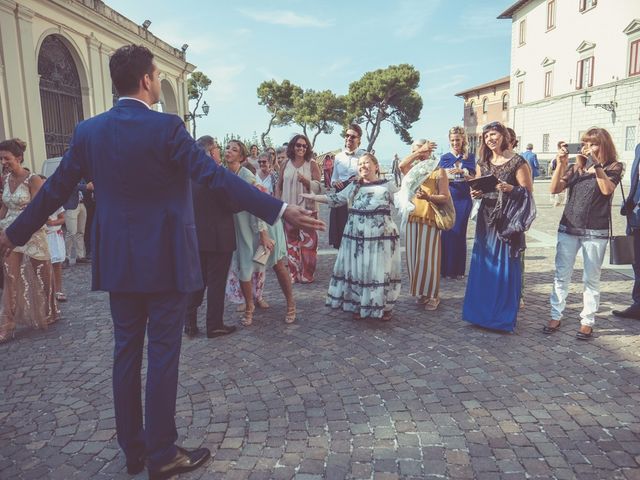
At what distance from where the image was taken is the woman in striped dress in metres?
5.60

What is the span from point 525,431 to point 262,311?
3407 millimetres

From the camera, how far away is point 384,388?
Result: 3672mm

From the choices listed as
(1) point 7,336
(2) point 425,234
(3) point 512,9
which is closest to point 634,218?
(2) point 425,234

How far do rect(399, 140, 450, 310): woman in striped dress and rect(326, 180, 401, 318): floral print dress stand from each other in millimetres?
519

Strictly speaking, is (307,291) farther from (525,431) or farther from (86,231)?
(86,231)

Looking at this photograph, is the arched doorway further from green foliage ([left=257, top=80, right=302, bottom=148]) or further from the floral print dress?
green foliage ([left=257, top=80, right=302, bottom=148])

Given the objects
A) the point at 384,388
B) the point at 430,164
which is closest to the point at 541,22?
the point at 430,164

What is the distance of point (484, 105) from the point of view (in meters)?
54.7

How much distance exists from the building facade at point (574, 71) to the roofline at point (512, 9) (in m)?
0.04

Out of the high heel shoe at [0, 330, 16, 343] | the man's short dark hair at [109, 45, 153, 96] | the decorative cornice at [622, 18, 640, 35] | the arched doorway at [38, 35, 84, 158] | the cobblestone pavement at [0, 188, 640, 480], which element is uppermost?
the decorative cornice at [622, 18, 640, 35]

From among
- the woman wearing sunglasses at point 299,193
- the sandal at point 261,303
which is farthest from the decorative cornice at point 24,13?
the sandal at point 261,303

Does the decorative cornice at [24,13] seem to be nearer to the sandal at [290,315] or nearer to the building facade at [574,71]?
the sandal at [290,315]

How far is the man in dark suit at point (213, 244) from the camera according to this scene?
4660mm

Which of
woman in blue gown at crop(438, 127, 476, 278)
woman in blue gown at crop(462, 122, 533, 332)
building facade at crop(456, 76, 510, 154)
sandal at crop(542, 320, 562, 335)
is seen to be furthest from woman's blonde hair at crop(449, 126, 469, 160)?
A: building facade at crop(456, 76, 510, 154)
